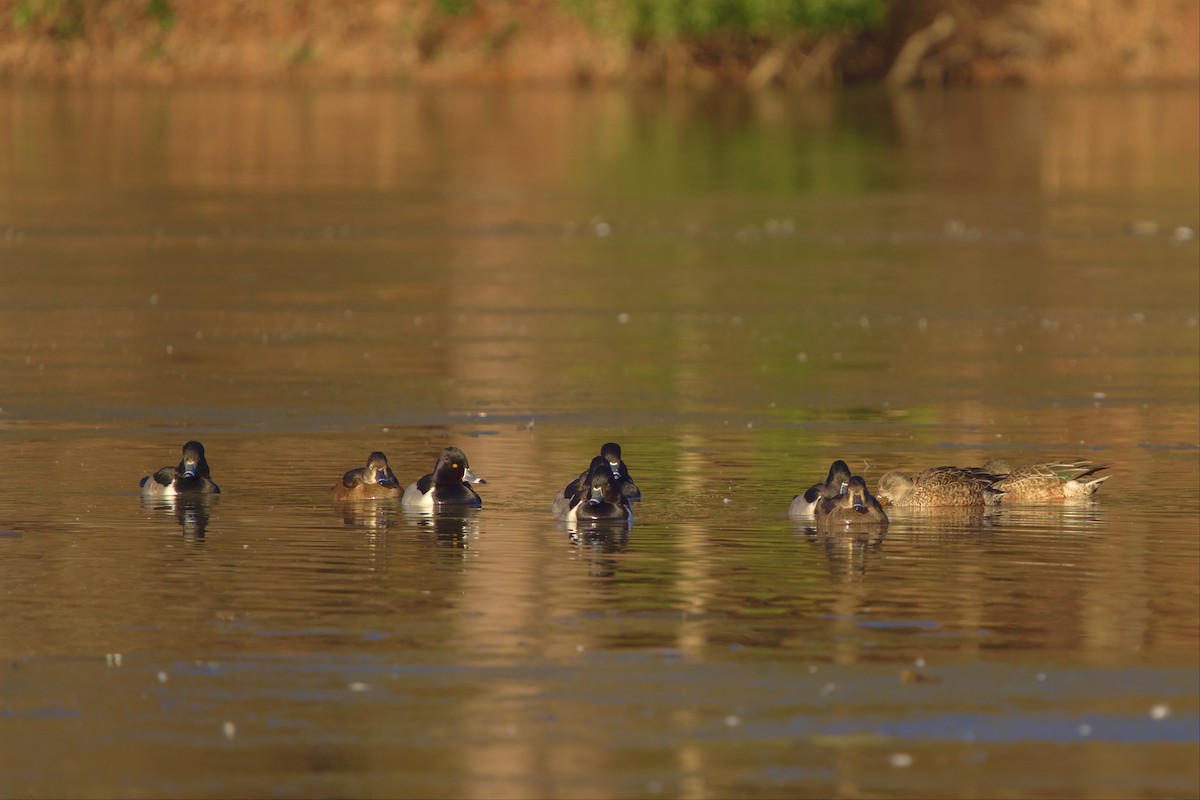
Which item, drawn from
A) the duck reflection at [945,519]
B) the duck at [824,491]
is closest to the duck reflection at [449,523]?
the duck at [824,491]

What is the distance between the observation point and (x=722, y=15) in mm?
55969

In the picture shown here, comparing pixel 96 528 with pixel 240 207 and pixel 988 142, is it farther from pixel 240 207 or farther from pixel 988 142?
pixel 988 142

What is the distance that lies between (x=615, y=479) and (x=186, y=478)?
194 cm

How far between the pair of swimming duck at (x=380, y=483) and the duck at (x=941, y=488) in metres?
1.82

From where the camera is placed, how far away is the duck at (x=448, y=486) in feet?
38.2

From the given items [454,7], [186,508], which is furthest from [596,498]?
[454,7]

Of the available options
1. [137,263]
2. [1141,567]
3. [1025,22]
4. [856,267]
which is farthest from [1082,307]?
[1025,22]

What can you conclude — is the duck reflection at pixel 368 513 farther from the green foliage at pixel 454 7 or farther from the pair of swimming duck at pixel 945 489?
the green foliage at pixel 454 7

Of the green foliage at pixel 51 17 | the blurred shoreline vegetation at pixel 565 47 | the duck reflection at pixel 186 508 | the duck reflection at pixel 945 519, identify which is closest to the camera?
the duck reflection at pixel 186 508

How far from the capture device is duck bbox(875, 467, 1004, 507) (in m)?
11.7

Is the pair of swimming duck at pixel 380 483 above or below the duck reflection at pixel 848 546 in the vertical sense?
above

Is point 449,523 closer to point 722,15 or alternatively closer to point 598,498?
point 598,498

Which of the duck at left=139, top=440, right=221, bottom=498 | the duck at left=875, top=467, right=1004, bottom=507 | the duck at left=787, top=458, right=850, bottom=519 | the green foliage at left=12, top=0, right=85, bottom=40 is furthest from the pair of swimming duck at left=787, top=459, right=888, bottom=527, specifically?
the green foliage at left=12, top=0, right=85, bottom=40

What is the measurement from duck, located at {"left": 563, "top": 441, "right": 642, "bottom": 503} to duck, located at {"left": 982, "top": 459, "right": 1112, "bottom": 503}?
1577 mm
